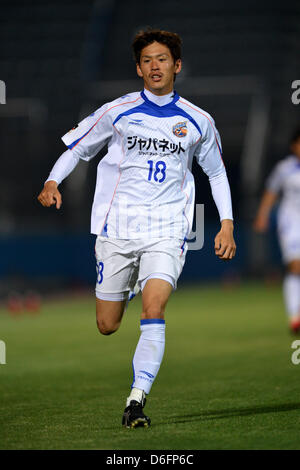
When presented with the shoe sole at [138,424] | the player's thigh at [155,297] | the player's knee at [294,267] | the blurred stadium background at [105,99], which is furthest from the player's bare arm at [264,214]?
the blurred stadium background at [105,99]

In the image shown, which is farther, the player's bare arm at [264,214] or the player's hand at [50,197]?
the player's bare arm at [264,214]

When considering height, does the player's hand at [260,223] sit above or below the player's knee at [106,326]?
above

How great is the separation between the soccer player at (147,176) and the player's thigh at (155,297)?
34 millimetres

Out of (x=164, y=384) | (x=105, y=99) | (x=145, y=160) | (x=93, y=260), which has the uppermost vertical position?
(x=105, y=99)

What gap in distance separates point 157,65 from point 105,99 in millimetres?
19244

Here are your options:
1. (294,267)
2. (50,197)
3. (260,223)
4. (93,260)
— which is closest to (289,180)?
(260,223)

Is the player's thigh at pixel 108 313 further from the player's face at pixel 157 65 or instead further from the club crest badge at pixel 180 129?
the player's face at pixel 157 65

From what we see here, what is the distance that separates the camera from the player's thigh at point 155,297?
5.38 metres

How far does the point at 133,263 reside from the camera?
5809 mm


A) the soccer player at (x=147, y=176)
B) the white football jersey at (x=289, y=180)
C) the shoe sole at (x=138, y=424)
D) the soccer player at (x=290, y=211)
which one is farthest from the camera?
the white football jersey at (x=289, y=180)

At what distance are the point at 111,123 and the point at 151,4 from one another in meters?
26.1

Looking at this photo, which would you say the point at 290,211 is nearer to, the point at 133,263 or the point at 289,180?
the point at 289,180

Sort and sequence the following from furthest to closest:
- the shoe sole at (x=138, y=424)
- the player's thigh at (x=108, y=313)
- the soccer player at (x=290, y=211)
Answer: 1. the soccer player at (x=290, y=211)
2. the player's thigh at (x=108, y=313)
3. the shoe sole at (x=138, y=424)
